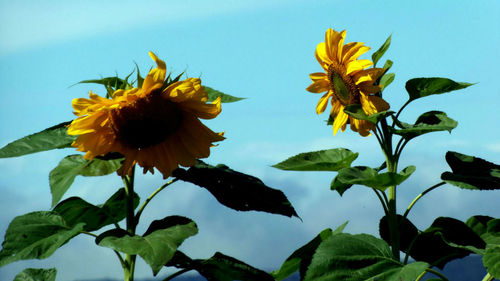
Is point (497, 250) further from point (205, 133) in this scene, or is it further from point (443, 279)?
point (205, 133)

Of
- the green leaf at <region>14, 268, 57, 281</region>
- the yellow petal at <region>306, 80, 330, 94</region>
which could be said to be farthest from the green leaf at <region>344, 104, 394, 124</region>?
the green leaf at <region>14, 268, 57, 281</region>

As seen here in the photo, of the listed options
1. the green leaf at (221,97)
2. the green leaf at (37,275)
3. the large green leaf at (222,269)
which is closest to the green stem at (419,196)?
the large green leaf at (222,269)

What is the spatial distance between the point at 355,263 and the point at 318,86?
64 centimetres

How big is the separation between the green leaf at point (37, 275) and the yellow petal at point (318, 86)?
103 cm

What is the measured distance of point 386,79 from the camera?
2.00 m

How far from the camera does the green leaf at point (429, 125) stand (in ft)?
6.24

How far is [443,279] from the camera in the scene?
1934mm

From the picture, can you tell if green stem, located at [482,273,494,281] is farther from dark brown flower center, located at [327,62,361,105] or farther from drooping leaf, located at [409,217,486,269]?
dark brown flower center, located at [327,62,361,105]

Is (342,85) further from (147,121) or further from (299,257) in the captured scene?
(147,121)

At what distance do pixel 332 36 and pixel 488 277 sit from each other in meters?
0.88

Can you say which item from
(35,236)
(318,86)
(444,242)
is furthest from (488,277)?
(35,236)

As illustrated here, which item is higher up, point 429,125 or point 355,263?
point 429,125

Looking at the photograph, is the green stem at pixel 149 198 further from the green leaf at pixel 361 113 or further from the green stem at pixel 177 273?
the green leaf at pixel 361 113

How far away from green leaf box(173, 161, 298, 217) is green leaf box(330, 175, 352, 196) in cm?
40
